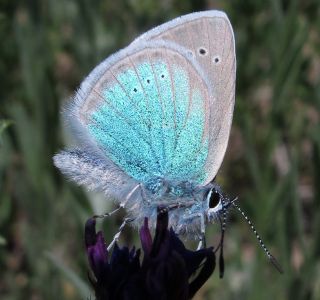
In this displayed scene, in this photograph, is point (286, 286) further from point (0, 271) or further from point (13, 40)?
point (13, 40)

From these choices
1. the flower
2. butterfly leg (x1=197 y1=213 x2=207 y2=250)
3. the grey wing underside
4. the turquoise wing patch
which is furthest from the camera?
the turquoise wing patch

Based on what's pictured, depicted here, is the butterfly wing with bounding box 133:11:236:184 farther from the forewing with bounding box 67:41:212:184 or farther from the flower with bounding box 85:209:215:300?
the flower with bounding box 85:209:215:300

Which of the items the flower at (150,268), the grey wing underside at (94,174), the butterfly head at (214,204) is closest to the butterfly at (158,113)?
the grey wing underside at (94,174)

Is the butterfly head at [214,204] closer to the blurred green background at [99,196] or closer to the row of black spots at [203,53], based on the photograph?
the row of black spots at [203,53]

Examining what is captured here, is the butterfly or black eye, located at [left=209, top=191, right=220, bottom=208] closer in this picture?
black eye, located at [left=209, top=191, right=220, bottom=208]

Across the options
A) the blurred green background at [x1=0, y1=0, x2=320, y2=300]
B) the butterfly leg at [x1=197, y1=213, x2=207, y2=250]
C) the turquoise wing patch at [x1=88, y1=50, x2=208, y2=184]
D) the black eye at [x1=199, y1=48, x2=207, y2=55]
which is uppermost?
the black eye at [x1=199, y1=48, x2=207, y2=55]

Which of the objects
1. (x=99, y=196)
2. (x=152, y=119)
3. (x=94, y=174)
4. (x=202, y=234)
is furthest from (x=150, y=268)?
(x=99, y=196)

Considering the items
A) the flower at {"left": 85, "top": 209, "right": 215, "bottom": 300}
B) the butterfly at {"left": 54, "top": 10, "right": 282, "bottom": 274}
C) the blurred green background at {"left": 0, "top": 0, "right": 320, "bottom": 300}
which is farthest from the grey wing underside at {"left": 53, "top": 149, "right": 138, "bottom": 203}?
the blurred green background at {"left": 0, "top": 0, "right": 320, "bottom": 300}
